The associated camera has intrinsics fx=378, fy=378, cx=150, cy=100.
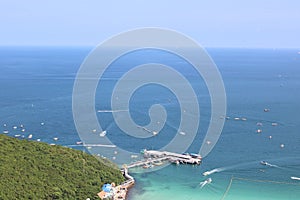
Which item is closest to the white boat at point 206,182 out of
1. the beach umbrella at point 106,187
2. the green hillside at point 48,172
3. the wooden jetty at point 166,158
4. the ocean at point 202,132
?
the ocean at point 202,132

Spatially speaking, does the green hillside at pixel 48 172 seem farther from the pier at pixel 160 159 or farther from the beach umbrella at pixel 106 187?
the pier at pixel 160 159

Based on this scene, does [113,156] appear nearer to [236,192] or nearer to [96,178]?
[96,178]

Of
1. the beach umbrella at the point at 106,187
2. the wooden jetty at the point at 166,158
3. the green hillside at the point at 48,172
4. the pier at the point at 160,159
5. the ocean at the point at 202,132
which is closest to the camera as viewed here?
the green hillside at the point at 48,172

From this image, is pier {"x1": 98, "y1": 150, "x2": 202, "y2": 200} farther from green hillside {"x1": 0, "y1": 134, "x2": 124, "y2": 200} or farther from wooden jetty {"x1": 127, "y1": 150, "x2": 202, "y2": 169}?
green hillside {"x1": 0, "y1": 134, "x2": 124, "y2": 200}

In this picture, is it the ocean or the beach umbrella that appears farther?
the ocean

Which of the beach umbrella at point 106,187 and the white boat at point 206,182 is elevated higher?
the white boat at point 206,182

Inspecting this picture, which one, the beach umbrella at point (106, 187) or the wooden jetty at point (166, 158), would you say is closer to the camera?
the beach umbrella at point (106, 187)

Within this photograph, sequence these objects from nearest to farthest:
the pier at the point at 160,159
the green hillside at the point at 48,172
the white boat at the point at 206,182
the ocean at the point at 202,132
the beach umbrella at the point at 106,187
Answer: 1. the green hillside at the point at 48,172
2. the beach umbrella at the point at 106,187
3. the ocean at the point at 202,132
4. the white boat at the point at 206,182
5. the pier at the point at 160,159

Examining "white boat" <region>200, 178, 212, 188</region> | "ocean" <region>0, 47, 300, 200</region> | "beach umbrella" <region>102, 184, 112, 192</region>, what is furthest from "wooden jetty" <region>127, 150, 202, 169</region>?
"beach umbrella" <region>102, 184, 112, 192</region>

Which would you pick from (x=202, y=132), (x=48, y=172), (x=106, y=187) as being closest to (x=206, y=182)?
(x=106, y=187)

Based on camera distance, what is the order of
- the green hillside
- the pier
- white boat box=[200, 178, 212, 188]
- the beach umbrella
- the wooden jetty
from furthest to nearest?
1. the wooden jetty
2. the pier
3. white boat box=[200, 178, 212, 188]
4. the beach umbrella
5. the green hillside
